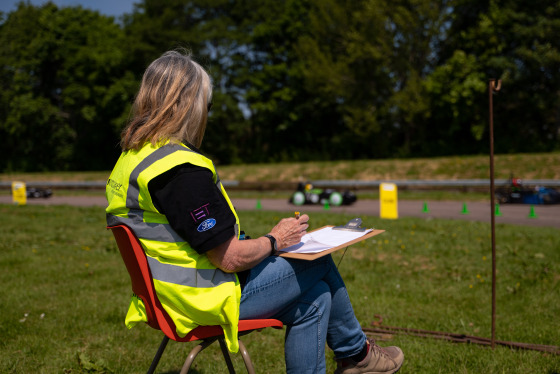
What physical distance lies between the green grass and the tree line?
20298 mm

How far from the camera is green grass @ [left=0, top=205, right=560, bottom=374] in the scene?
10.8 ft

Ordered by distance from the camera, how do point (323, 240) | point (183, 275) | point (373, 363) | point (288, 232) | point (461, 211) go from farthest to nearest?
point (461, 211), point (373, 363), point (323, 240), point (288, 232), point (183, 275)

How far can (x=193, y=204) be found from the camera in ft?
6.22

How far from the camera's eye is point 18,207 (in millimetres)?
13969

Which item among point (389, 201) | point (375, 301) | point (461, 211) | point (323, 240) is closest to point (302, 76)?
point (461, 211)

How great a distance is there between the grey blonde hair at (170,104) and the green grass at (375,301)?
5.89 ft

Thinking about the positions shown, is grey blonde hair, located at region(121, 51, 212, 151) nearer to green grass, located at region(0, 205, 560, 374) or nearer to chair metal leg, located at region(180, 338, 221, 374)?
chair metal leg, located at region(180, 338, 221, 374)

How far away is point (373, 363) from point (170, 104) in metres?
1.67

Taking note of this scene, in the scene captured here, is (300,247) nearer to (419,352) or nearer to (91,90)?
(419,352)

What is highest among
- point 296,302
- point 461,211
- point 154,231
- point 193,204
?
point 193,204

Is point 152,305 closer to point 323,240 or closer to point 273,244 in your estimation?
point 273,244

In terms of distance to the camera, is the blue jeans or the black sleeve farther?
the blue jeans

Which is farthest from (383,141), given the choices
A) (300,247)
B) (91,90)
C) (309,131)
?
(300,247)

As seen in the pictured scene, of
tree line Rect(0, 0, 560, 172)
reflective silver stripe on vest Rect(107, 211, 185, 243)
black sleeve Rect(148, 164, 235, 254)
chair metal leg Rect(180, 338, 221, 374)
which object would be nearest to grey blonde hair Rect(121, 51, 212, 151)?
black sleeve Rect(148, 164, 235, 254)
